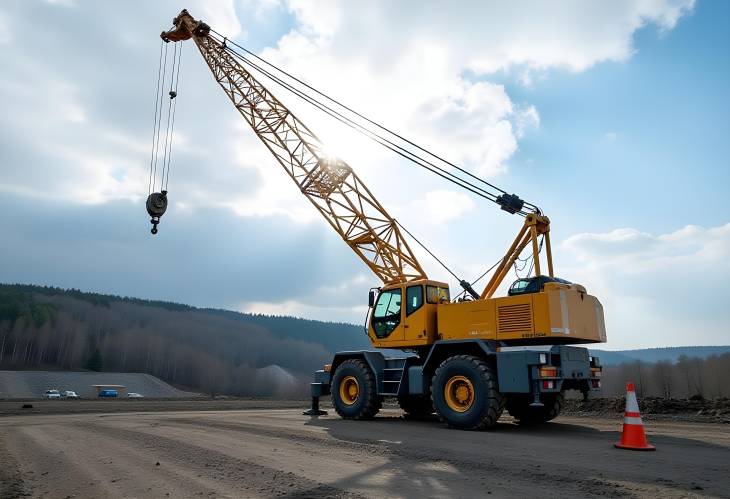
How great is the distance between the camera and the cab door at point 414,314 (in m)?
13.6

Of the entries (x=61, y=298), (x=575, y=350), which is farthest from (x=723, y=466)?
(x=61, y=298)

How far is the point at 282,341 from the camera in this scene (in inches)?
5797

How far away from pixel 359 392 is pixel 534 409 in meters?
4.67

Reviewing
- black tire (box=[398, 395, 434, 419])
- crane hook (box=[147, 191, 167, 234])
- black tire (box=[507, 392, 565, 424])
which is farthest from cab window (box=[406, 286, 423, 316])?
crane hook (box=[147, 191, 167, 234])

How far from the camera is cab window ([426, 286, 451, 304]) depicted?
13848mm

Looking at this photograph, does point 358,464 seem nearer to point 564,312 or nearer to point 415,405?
point 564,312

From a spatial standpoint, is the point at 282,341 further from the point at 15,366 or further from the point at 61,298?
the point at 15,366

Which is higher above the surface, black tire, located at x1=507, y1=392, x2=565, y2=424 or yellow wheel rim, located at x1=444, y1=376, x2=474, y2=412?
yellow wheel rim, located at x1=444, y1=376, x2=474, y2=412

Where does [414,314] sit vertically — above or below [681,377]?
above

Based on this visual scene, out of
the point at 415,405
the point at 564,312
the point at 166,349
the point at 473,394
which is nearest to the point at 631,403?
the point at 564,312

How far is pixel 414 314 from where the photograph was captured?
13.8 meters

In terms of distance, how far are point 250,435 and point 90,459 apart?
328 cm

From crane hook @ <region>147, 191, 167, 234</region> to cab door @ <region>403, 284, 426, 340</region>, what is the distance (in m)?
10.3

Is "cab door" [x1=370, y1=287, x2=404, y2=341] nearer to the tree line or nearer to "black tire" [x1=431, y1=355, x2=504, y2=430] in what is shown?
"black tire" [x1=431, y1=355, x2=504, y2=430]
